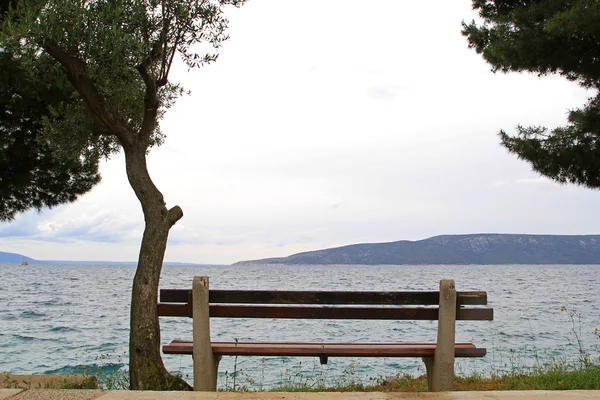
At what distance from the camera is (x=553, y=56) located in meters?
8.07

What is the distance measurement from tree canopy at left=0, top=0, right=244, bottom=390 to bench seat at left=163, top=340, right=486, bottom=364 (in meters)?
0.68

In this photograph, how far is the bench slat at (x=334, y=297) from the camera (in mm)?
5281

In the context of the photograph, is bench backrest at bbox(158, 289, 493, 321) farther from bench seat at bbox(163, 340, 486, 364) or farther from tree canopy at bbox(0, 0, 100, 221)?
tree canopy at bbox(0, 0, 100, 221)

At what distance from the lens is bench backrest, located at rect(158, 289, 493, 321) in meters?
5.30

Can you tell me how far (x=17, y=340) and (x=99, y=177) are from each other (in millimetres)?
7871

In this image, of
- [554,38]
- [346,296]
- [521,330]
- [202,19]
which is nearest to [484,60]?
[554,38]

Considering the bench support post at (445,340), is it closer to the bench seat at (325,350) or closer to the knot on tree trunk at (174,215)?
the bench seat at (325,350)

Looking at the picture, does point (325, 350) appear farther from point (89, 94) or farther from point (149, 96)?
point (89, 94)

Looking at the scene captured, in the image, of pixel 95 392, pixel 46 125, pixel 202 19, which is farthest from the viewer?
pixel 46 125

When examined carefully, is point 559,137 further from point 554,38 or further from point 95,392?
point 95,392

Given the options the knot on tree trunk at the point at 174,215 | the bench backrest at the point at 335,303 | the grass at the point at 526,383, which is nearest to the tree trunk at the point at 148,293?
the knot on tree trunk at the point at 174,215

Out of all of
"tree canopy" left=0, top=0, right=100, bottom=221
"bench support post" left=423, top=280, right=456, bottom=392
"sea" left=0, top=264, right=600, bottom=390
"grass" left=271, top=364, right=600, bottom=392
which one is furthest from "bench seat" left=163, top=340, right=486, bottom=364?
"tree canopy" left=0, top=0, right=100, bottom=221

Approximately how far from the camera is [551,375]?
6559 millimetres

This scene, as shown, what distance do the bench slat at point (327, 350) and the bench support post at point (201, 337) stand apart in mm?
171
